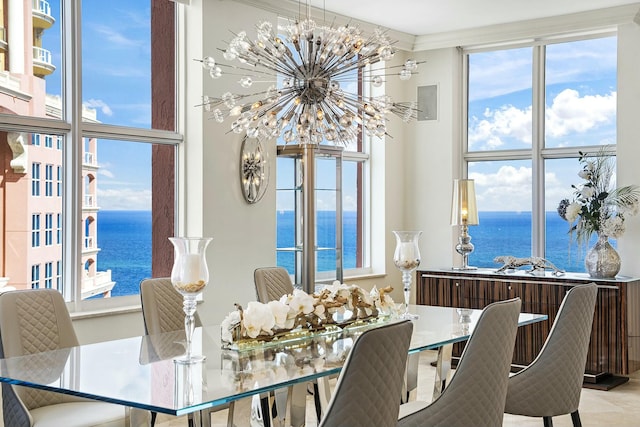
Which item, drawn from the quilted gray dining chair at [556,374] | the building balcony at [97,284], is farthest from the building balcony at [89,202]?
the quilted gray dining chair at [556,374]

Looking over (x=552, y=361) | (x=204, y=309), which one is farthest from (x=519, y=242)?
(x=552, y=361)

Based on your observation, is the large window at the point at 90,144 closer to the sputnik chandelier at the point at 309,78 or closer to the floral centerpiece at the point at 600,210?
the sputnik chandelier at the point at 309,78

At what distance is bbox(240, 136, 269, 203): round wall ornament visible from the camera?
18.1 feet

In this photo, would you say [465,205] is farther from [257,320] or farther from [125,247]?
[257,320]

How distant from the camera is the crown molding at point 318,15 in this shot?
5.66 m

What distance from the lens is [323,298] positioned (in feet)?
10.6

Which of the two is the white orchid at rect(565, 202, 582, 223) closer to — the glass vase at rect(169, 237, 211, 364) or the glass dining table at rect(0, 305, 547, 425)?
the glass dining table at rect(0, 305, 547, 425)

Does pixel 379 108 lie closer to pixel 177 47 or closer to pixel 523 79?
pixel 177 47

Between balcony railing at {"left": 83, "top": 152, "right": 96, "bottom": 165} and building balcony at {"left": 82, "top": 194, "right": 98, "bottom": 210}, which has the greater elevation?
balcony railing at {"left": 83, "top": 152, "right": 96, "bottom": 165}

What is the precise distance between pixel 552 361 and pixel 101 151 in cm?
294

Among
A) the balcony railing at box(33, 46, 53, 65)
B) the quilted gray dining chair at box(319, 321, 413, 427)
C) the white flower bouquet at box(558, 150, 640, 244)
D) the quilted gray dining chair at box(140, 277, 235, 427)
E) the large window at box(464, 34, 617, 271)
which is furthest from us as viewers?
the large window at box(464, 34, 617, 271)

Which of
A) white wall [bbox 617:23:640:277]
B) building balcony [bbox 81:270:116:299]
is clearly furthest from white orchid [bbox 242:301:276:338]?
white wall [bbox 617:23:640:277]

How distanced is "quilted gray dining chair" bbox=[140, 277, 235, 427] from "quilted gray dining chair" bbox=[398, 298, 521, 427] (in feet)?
4.58

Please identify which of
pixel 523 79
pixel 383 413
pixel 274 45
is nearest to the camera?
pixel 383 413
